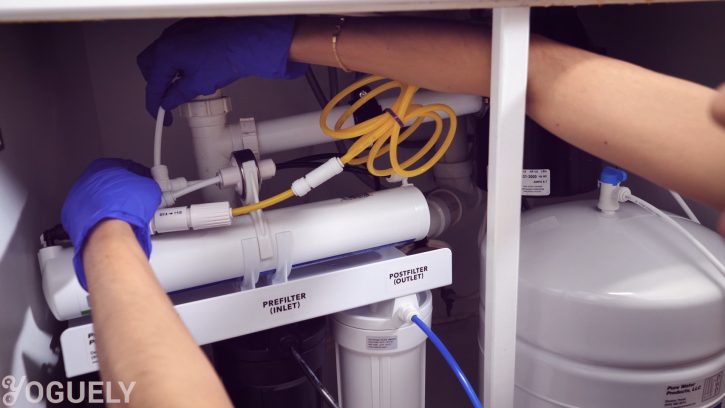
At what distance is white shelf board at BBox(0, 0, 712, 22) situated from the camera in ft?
1.47

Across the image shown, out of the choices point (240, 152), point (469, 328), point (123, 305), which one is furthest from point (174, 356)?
point (469, 328)

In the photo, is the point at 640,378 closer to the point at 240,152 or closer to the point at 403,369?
the point at 403,369

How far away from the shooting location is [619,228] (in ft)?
2.40

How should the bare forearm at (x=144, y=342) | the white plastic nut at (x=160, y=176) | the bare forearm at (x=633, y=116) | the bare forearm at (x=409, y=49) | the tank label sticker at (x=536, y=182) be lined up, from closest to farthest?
1. the bare forearm at (x=144, y=342)
2. the bare forearm at (x=633, y=116)
3. the bare forearm at (x=409, y=49)
4. the white plastic nut at (x=160, y=176)
5. the tank label sticker at (x=536, y=182)

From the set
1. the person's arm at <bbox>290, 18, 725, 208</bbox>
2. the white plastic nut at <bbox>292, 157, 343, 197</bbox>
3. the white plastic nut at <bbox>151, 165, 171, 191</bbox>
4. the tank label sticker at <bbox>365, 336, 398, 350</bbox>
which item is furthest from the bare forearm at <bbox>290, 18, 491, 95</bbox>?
the tank label sticker at <bbox>365, 336, 398, 350</bbox>

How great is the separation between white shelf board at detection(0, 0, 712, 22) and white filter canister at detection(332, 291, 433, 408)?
1.38 feet

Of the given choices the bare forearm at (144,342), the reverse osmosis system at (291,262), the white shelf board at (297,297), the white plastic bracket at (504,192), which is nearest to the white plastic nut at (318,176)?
the reverse osmosis system at (291,262)

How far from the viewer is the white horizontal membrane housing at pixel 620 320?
0.64 metres

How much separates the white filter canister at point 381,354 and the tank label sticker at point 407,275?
31 mm

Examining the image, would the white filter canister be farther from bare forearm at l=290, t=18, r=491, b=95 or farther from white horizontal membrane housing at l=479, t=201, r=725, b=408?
bare forearm at l=290, t=18, r=491, b=95

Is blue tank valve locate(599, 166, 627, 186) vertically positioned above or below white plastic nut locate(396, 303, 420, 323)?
above

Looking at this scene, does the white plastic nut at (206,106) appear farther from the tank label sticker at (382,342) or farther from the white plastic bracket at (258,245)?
the tank label sticker at (382,342)

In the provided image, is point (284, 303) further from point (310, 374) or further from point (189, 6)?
point (189, 6)

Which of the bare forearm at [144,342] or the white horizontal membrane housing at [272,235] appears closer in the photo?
the bare forearm at [144,342]
